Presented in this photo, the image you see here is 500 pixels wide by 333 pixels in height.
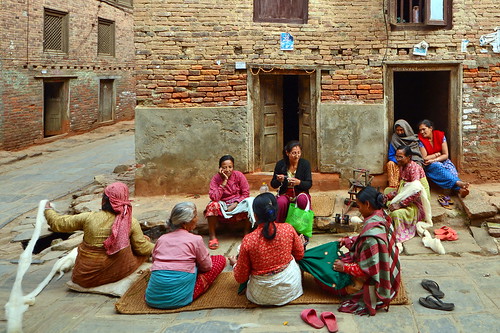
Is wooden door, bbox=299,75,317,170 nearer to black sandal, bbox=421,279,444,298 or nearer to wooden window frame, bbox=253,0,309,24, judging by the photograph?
wooden window frame, bbox=253,0,309,24

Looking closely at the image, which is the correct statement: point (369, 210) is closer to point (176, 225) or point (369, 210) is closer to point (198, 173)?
point (176, 225)

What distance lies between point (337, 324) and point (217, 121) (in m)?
4.82

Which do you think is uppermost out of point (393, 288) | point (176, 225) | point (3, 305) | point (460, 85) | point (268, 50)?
point (268, 50)

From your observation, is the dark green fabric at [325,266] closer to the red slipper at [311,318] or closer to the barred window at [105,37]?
the red slipper at [311,318]

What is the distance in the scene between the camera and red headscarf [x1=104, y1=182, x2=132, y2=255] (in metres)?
5.29

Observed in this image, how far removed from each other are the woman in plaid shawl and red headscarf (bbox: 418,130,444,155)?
3.87m

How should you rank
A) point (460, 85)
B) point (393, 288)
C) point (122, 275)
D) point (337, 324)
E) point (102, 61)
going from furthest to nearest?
1. point (102, 61)
2. point (460, 85)
3. point (122, 275)
4. point (393, 288)
5. point (337, 324)

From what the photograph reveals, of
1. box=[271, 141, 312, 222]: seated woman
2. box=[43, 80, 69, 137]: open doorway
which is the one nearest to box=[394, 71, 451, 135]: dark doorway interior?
box=[271, 141, 312, 222]: seated woman

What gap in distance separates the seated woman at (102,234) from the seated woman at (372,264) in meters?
2.20

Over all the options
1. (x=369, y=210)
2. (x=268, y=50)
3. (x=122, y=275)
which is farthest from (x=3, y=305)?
(x=268, y=50)

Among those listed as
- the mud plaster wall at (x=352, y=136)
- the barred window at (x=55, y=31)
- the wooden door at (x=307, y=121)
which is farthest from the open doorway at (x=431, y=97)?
the barred window at (x=55, y=31)

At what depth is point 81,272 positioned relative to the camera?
538cm

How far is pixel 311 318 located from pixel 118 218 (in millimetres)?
2180

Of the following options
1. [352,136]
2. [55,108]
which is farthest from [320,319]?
[55,108]
